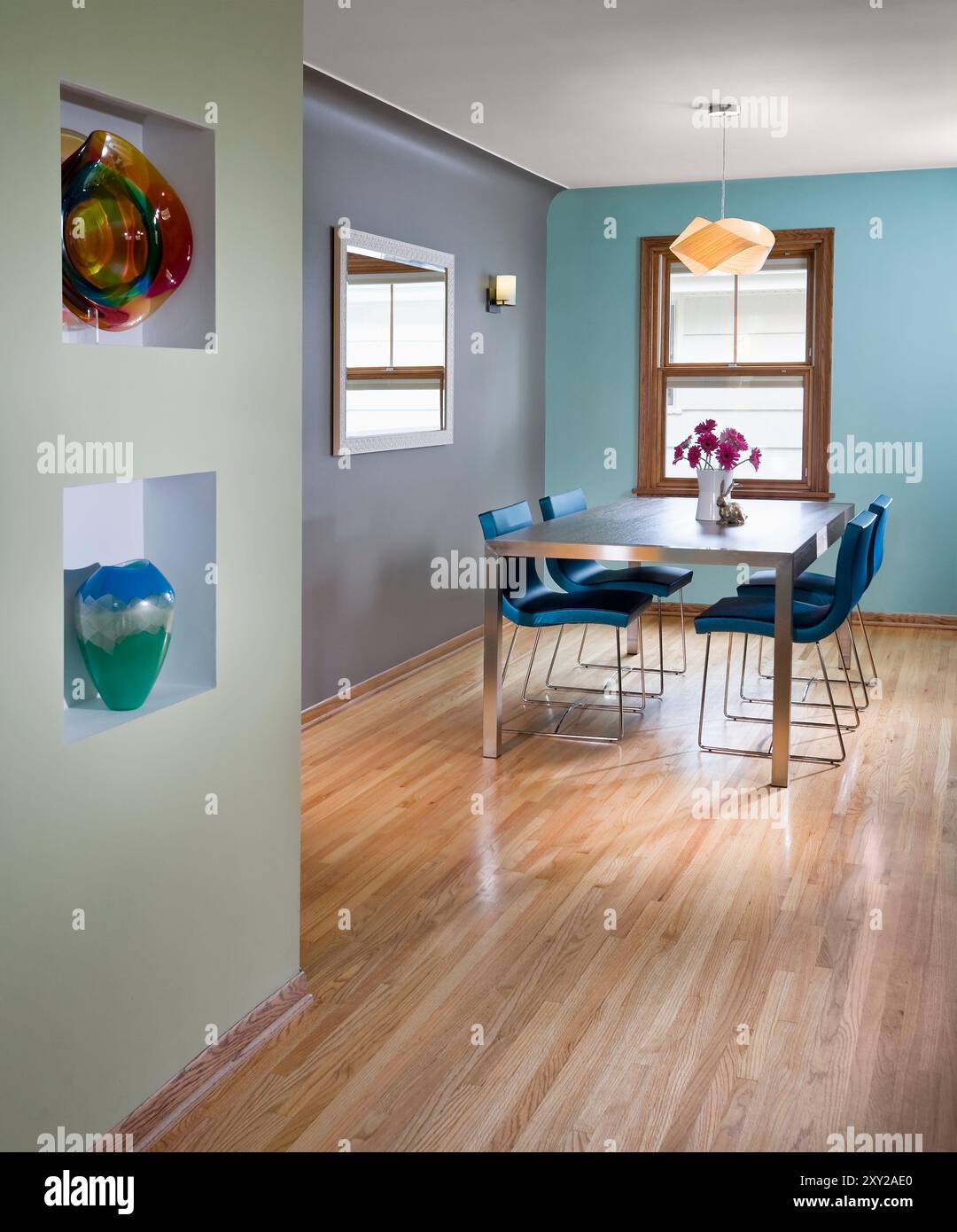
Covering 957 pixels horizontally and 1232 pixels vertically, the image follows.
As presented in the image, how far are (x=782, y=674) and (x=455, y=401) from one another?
3.02 m

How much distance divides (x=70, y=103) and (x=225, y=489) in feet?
2.46

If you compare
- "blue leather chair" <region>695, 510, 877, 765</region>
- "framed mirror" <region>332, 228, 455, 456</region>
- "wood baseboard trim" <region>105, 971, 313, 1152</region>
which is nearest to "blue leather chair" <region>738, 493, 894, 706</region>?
"blue leather chair" <region>695, 510, 877, 765</region>

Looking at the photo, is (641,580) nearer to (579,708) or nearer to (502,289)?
(579,708)

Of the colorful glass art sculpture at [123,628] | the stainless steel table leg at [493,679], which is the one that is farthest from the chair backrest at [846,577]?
the colorful glass art sculpture at [123,628]

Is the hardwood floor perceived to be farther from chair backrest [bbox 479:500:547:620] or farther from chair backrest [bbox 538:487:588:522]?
chair backrest [bbox 538:487:588:522]

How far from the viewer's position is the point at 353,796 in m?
4.55

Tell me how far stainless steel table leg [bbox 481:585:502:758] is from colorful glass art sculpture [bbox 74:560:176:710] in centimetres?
274

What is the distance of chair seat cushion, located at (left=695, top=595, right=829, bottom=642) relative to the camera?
502 centimetres

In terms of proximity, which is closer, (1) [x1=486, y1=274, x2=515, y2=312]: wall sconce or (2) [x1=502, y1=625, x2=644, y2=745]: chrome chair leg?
(2) [x1=502, y1=625, x2=644, y2=745]: chrome chair leg

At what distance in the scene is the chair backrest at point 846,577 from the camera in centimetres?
485

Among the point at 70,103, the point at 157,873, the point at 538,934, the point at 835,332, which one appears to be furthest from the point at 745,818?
the point at 835,332

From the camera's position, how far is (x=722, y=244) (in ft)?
19.1

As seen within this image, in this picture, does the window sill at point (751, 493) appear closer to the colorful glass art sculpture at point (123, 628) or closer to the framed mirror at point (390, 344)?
the framed mirror at point (390, 344)
